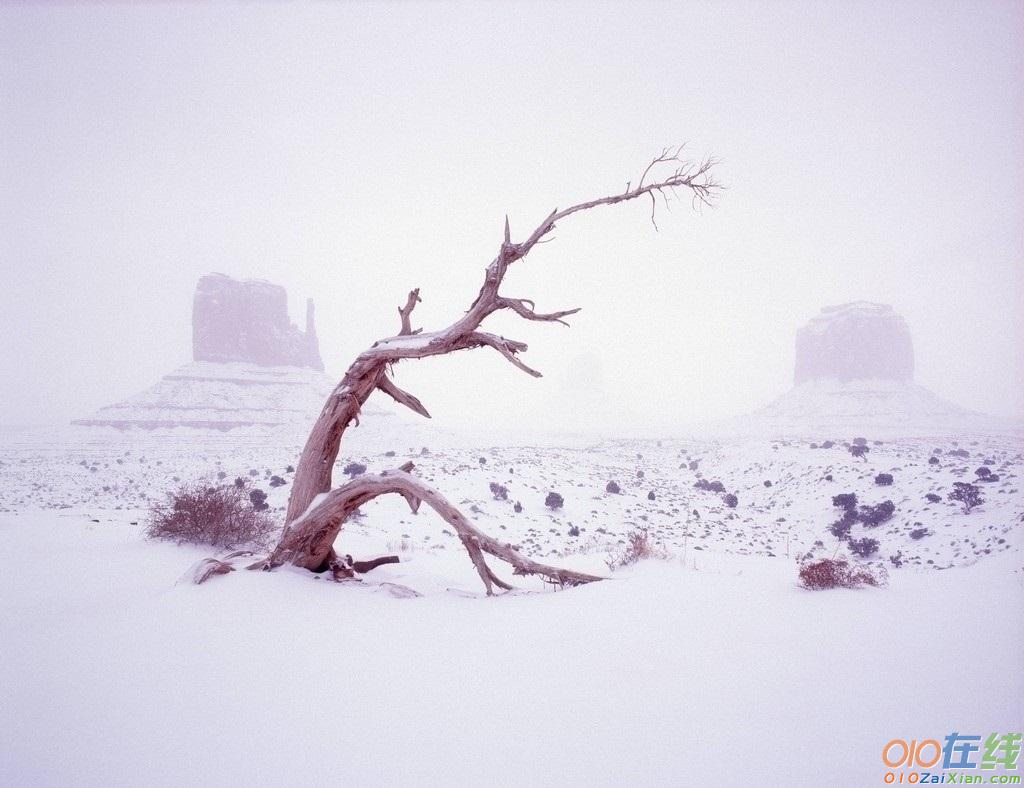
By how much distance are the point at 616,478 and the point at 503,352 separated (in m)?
23.3

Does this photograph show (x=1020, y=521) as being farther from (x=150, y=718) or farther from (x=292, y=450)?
(x=292, y=450)

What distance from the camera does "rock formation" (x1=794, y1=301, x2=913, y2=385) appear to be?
79.6 metres

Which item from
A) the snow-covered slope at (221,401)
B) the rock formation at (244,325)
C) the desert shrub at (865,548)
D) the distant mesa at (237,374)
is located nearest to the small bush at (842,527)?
the desert shrub at (865,548)

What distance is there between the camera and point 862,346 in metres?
80.1

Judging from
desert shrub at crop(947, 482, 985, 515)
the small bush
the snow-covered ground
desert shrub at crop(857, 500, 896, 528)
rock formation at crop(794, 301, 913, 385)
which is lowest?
the small bush

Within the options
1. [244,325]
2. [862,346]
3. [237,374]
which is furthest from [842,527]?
[244,325]

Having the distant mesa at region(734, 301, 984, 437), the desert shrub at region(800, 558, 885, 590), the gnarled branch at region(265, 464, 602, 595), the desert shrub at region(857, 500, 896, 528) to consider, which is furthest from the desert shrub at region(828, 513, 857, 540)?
the distant mesa at region(734, 301, 984, 437)

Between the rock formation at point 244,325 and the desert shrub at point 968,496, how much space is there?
83234 mm

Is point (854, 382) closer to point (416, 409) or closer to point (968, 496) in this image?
point (968, 496)

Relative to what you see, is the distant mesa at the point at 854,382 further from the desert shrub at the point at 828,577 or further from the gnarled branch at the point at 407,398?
the gnarled branch at the point at 407,398

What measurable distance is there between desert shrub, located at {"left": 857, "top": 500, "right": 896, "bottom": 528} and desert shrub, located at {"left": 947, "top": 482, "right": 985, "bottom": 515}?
182 centimetres

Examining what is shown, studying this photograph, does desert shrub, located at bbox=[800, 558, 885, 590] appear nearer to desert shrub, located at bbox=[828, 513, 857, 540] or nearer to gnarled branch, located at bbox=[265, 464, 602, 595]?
gnarled branch, located at bbox=[265, 464, 602, 595]

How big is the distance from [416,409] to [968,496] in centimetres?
1955

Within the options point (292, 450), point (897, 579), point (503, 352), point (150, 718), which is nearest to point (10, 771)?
point (150, 718)
